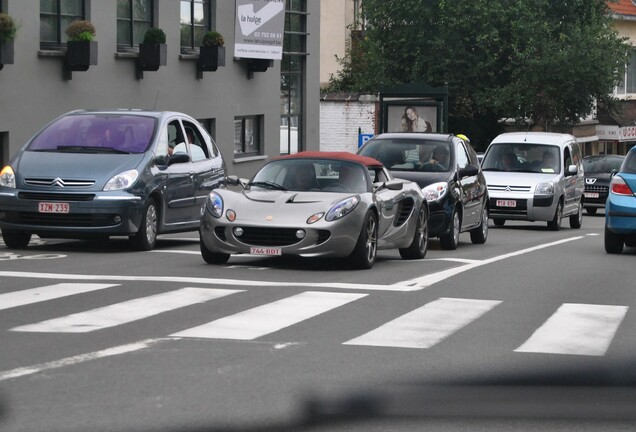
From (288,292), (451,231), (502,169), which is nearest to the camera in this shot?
(288,292)

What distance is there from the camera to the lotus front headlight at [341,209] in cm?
1334

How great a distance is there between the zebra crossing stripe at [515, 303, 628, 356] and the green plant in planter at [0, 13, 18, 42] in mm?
16319

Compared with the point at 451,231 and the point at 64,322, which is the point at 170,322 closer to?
the point at 64,322

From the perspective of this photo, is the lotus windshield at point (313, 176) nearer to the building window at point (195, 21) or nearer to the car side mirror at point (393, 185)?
the car side mirror at point (393, 185)

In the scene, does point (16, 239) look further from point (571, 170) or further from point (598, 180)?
point (598, 180)

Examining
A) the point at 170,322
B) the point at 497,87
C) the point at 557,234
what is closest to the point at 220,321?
the point at 170,322

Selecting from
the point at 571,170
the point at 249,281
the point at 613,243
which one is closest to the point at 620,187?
the point at 613,243

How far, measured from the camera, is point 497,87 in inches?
2009

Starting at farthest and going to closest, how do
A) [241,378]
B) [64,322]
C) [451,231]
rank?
[451,231], [64,322], [241,378]

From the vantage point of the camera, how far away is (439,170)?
1903cm

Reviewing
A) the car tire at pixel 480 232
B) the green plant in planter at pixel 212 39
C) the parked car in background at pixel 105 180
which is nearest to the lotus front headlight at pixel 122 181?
the parked car in background at pixel 105 180

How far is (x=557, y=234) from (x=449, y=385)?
25.0 meters

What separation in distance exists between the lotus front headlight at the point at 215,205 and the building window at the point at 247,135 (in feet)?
79.2

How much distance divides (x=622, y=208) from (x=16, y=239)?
7.80 meters
